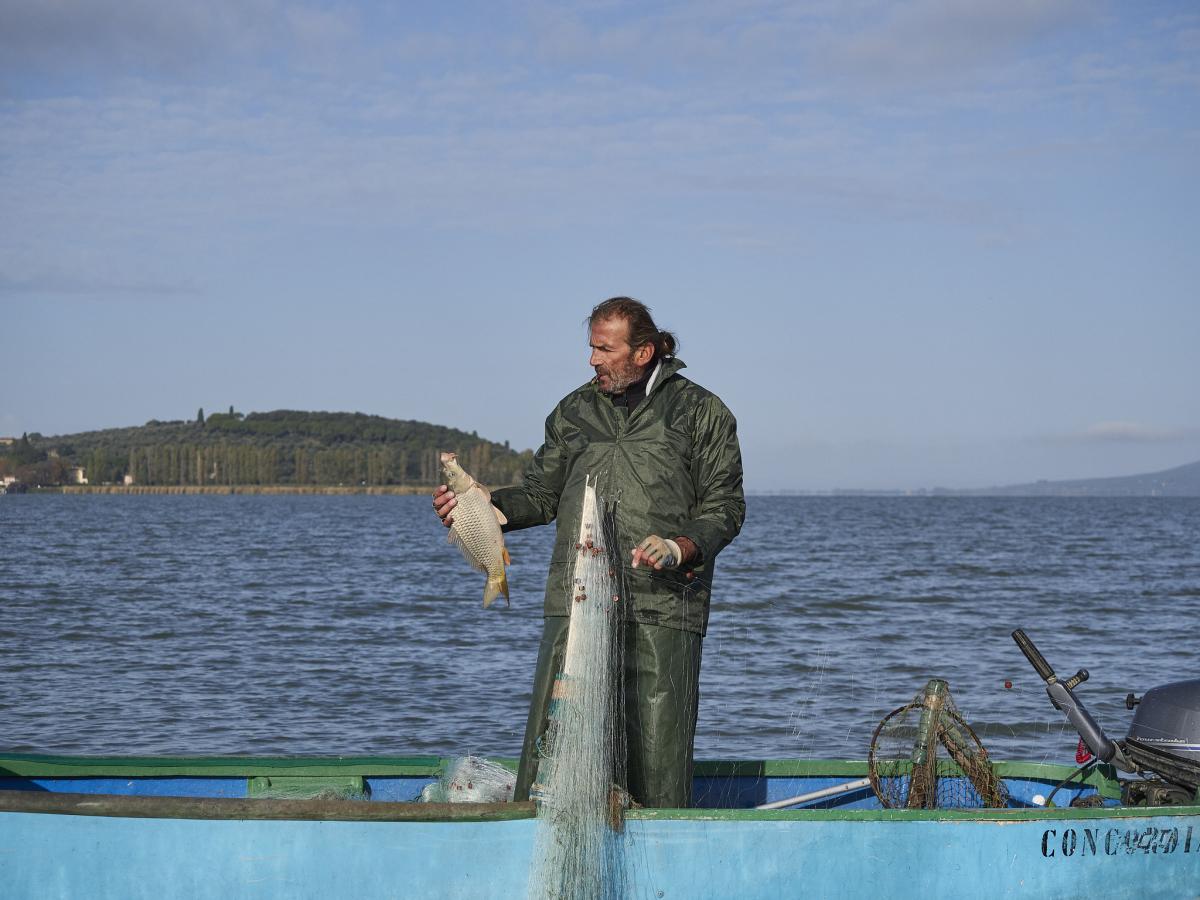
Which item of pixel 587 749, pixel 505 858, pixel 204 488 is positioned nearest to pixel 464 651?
pixel 505 858

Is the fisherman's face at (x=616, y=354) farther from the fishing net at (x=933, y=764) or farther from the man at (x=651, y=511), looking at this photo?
the fishing net at (x=933, y=764)

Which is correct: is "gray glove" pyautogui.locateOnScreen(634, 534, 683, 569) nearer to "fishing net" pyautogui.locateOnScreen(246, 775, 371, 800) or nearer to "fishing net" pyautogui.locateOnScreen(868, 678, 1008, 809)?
"fishing net" pyautogui.locateOnScreen(868, 678, 1008, 809)

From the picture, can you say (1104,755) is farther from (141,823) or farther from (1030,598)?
(1030,598)

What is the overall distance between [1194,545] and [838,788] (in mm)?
52707

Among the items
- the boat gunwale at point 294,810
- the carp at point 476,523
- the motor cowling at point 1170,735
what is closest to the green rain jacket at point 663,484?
the carp at point 476,523

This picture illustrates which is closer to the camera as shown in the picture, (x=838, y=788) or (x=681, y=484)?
(x=681, y=484)

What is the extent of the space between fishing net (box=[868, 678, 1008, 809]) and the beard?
2216 millimetres

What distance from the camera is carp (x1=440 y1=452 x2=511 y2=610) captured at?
5.18m

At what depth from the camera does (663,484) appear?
5395 millimetres

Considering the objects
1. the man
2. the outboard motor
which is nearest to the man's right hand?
the man

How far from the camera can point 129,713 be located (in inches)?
529

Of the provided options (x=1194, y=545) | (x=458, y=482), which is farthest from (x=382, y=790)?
(x=1194, y=545)

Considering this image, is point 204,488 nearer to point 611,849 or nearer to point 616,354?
point 616,354

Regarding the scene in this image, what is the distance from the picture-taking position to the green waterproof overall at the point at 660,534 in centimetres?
534
